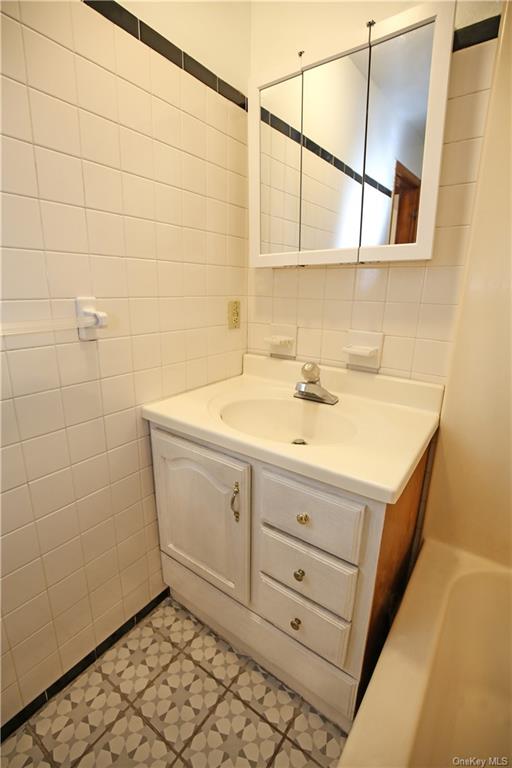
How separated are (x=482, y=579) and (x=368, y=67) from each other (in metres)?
1.53

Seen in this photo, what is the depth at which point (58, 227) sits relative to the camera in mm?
815

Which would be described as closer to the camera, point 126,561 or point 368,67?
point 368,67

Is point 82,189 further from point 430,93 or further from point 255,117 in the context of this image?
point 430,93

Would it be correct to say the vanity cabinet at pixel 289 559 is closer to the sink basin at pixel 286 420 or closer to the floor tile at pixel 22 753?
the sink basin at pixel 286 420

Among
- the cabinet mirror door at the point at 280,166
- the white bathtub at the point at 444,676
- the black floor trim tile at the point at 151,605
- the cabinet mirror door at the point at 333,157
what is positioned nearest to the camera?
the white bathtub at the point at 444,676

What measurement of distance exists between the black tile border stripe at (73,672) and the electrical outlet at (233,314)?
1091 mm

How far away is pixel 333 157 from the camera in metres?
1.09

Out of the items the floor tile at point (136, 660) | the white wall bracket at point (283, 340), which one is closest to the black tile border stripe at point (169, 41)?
the white wall bracket at point (283, 340)

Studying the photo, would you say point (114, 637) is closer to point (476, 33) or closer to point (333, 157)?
point (333, 157)

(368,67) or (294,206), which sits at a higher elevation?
(368,67)

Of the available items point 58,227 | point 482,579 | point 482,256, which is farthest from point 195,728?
point 482,256

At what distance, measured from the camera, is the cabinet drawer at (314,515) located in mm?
754

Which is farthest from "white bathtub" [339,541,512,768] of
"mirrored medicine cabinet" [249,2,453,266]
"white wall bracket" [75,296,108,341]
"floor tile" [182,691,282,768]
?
"white wall bracket" [75,296,108,341]

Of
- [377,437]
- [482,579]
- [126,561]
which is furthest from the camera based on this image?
[126,561]
